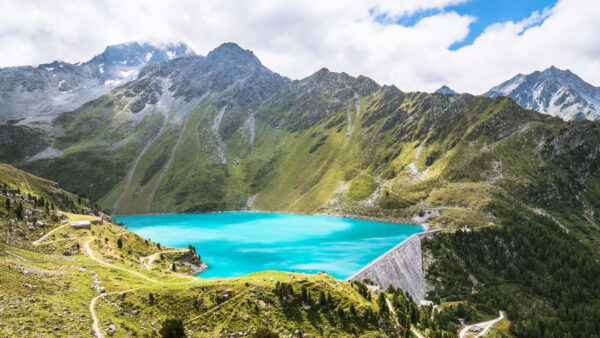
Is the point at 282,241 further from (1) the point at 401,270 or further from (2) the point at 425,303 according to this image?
(2) the point at 425,303

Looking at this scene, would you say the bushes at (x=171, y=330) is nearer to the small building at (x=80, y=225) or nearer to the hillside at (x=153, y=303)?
the hillside at (x=153, y=303)

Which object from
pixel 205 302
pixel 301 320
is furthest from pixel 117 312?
pixel 301 320

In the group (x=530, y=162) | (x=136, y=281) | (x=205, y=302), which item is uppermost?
(x=530, y=162)

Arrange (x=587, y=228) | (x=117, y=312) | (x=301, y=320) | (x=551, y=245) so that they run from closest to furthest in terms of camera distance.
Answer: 1. (x=117, y=312)
2. (x=301, y=320)
3. (x=551, y=245)
4. (x=587, y=228)

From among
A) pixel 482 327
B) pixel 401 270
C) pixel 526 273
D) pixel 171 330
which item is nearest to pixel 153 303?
pixel 171 330

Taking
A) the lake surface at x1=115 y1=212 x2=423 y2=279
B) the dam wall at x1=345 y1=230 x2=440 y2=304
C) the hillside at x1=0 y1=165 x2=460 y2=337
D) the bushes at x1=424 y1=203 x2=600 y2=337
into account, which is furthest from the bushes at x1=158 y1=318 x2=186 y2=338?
the bushes at x1=424 y1=203 x2=600 y2=337

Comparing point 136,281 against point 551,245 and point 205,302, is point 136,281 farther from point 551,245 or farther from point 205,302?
point 551,245

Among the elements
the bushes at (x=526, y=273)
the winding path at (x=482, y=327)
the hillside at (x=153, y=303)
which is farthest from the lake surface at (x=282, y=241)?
the hillside at (x=153, y=303)
